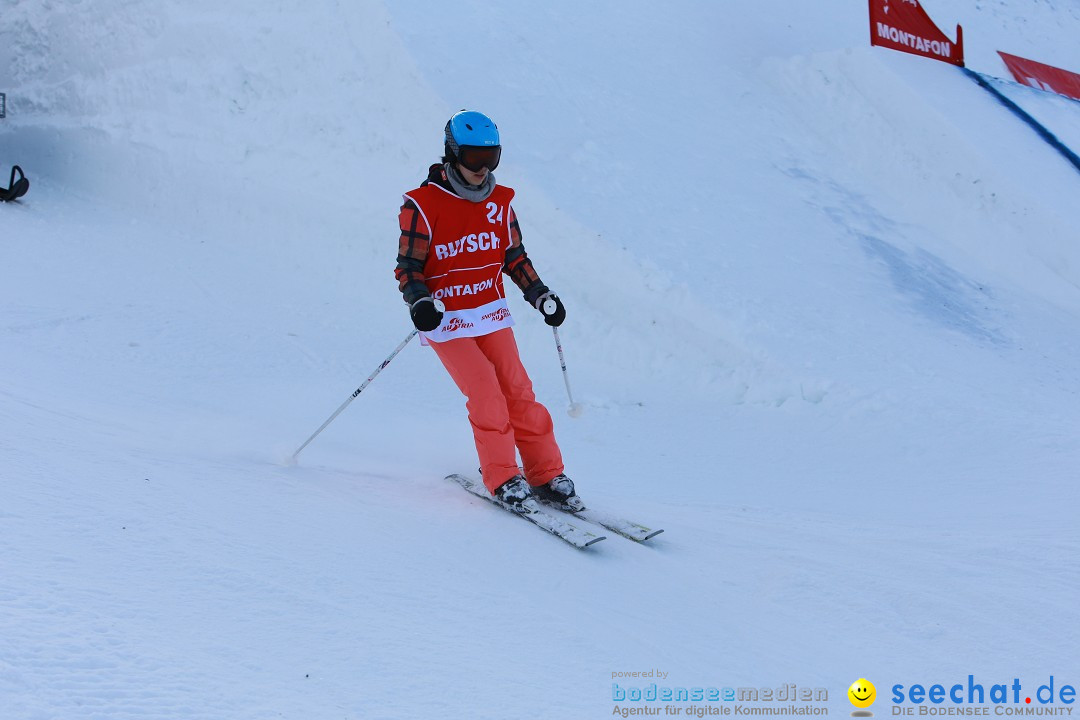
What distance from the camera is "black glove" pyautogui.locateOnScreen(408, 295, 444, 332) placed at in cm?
401

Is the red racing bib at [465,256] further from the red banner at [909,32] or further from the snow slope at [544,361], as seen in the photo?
the red banner at [909,32]

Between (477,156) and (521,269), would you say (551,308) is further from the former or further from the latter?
(477,156)

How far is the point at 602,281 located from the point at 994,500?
385 cm

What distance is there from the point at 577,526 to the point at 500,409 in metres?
0.65

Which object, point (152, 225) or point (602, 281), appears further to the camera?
point (152, 225)

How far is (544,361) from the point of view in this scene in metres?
7.48

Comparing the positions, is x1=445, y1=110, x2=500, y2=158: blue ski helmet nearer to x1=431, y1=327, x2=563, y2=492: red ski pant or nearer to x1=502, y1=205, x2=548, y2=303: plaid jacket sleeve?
x1=502, y1=205, x2=548, y2=303: plaid jacket sleeve

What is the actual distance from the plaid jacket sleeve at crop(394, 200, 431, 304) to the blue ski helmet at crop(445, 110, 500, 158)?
1.12 feet

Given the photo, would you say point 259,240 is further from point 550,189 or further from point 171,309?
point 550,189

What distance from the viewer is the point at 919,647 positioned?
3.05 m

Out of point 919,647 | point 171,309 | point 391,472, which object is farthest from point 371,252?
point 919,647

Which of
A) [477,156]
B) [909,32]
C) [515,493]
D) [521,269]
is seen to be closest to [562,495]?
[515,493]

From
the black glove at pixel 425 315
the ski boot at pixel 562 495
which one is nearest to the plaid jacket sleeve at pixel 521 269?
the black glove at pixel 425 315

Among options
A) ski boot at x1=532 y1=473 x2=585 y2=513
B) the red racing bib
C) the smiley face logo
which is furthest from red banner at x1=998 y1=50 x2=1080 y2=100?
the smiley face logo
